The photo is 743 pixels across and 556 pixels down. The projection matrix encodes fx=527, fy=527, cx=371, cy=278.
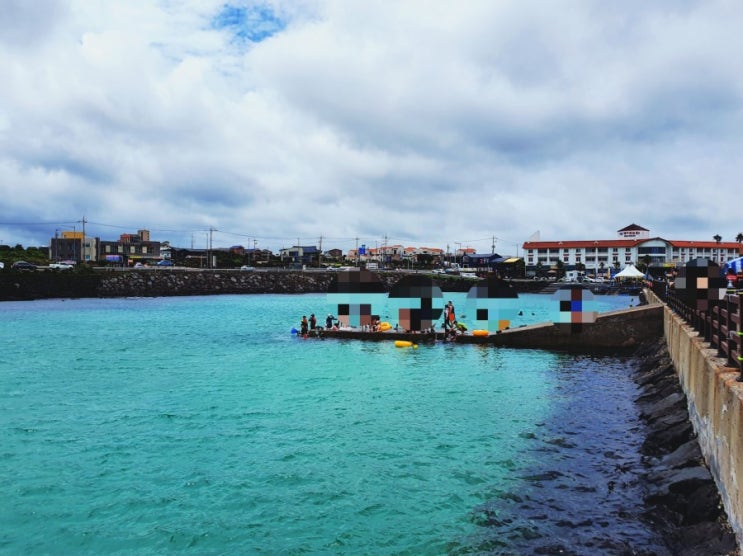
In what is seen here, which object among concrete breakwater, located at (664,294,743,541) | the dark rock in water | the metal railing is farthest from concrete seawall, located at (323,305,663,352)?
the dark rock in water

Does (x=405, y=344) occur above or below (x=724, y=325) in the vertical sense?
below

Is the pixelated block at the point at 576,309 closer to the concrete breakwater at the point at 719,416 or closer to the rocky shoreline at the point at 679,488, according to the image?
the rocky shoreline at the point at 679,488

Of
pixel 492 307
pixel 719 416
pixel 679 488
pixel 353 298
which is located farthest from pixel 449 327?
pixel 719 416

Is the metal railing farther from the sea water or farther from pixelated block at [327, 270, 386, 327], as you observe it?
pixelated block at [327, 270, 386, 327]

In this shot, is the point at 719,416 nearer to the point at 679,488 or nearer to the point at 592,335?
the point at 679,488

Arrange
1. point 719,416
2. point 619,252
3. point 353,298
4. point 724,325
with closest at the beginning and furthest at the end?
point 719,416
point 724,325
point 353,298
point 619,252

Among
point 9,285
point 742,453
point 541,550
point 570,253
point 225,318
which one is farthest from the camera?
point 570,253

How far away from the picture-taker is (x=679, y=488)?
10297 mm

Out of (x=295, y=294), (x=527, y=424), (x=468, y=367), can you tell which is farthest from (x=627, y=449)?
(x=295, y=294)

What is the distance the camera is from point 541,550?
349 inches

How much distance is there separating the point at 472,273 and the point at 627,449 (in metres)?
→ 132

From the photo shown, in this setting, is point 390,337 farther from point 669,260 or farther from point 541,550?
point 669,260

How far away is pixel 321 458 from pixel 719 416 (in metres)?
8.81

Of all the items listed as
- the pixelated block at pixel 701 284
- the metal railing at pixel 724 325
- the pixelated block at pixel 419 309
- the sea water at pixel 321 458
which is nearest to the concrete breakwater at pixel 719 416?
the metal railing at pixel 724 325
